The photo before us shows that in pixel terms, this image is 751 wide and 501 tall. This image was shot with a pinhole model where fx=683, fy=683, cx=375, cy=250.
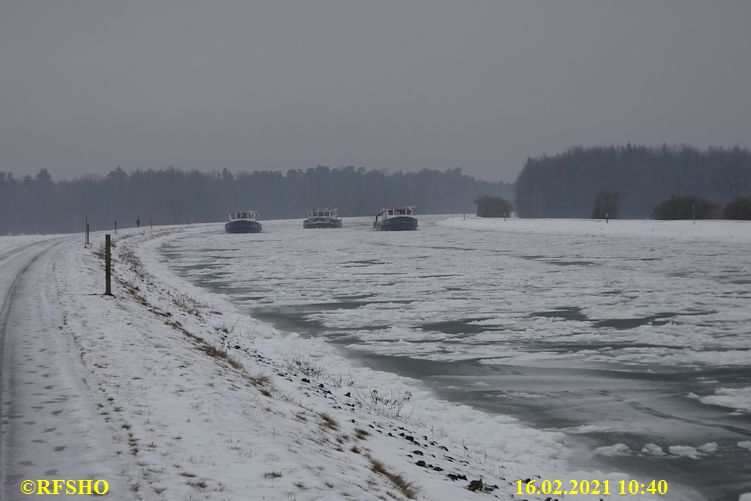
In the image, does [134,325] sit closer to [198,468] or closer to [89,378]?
[89,378]

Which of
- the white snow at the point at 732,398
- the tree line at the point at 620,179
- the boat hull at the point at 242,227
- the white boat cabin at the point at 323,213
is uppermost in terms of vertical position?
the tree line at the point at 620,179

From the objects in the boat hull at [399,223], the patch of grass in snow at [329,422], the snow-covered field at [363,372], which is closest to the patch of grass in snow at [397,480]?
the snow-covered field at [363,372]

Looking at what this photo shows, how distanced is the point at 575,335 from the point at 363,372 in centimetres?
501

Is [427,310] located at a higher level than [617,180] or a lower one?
lower

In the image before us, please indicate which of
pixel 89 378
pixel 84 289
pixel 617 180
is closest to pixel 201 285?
pixel 84 289

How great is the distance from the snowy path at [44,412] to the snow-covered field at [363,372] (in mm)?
40

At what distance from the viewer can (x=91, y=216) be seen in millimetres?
173250

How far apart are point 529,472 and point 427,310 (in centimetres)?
1077

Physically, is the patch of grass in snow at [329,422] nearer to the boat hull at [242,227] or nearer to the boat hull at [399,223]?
the boat hull at [399,223]

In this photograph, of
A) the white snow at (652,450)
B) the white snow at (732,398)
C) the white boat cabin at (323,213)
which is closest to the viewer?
the white snow at (652,450)

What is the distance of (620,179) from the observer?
508 feet

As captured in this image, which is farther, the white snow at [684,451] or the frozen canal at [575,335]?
the frozen canal at [575,335]

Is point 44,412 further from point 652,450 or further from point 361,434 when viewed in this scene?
point 652,450

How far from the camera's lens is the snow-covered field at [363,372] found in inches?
240
